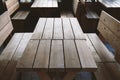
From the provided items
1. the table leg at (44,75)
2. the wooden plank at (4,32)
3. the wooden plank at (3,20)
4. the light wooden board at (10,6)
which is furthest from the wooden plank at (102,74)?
the light wooden board at (10,6)

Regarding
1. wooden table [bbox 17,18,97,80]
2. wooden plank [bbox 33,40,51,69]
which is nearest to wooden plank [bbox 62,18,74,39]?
wooden table [bbox 17,18,97,80]

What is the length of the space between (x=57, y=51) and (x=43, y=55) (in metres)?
0.16

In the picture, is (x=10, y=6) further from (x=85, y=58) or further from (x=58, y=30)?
(x=85, y=58)

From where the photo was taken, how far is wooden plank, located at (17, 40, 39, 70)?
1.49 meters

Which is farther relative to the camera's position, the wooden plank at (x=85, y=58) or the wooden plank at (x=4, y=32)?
the wooden plank at (x=4, y=32)

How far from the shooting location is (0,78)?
6.08ft

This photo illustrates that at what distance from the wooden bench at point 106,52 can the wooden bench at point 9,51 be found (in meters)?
1.06

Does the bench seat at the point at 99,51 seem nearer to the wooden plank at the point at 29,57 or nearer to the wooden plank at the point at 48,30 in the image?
the wooden plank at the point at 48,30

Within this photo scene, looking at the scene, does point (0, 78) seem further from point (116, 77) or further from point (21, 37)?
point (116, 77)

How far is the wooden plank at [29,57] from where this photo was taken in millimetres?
1487

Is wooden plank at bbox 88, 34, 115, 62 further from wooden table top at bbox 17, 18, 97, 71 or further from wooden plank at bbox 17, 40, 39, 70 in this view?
wooden plank at bbox 17, 40, 39, 70

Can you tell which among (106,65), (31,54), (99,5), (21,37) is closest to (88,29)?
(99,5)

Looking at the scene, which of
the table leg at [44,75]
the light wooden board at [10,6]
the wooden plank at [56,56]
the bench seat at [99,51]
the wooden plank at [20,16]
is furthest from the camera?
the wooden plank at [20,16]

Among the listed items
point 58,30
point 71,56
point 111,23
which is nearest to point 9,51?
point 58,30
